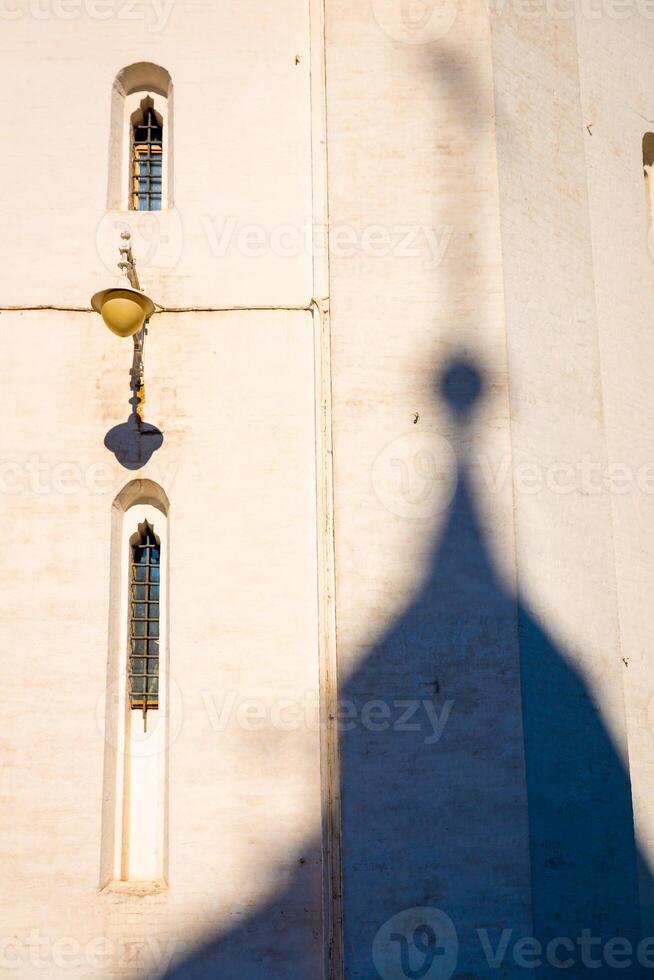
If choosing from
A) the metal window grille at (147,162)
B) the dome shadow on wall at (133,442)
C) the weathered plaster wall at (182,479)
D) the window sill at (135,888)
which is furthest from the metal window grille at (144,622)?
the metal window grille at (147,162)

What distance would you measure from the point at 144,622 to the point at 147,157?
4.41 metres

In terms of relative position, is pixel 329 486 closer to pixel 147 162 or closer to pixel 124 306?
pixel 124 306

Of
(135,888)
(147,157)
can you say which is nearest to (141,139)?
(147,157)

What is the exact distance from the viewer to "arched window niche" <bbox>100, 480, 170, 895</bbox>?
10.1m

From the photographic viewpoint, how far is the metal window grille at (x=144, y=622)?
1058cm

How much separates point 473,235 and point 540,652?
362 centimetres

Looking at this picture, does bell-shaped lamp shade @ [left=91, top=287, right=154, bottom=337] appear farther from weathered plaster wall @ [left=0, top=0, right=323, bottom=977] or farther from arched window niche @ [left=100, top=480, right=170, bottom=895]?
arched window niche @ [left=100, top=480, right=170, bottom=895]

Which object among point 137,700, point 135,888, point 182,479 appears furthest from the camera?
point 182,479

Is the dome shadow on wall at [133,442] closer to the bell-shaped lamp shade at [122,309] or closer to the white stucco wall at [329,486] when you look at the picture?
the white stucco wall at [329,486]

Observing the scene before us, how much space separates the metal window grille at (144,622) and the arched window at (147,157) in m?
3.14

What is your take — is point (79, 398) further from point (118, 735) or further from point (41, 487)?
point (118, 735)

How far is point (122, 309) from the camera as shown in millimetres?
9914

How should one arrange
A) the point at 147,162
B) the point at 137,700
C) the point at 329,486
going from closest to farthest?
1. the point at 329,486
2. the point at 137,700
3. the point at 147,162

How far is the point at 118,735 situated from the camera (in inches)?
409
